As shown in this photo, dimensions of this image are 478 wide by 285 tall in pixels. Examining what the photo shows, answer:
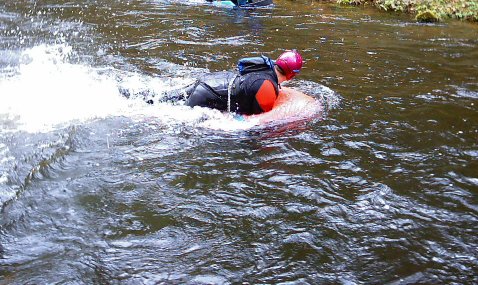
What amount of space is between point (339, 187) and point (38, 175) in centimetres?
312

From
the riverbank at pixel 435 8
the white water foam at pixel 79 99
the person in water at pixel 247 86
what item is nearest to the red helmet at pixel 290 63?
the person in water at pixel 247 86

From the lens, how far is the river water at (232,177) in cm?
345

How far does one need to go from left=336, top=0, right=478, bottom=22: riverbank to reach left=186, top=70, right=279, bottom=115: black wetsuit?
399 inches

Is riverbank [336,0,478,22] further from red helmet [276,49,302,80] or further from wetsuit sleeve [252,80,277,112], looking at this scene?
wetsuit sleeve [252,80,277,112]

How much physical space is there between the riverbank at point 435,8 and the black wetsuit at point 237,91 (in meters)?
10.1

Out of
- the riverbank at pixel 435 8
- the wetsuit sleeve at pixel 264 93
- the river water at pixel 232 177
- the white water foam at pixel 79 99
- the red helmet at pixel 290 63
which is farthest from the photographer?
the riverbank at pixel 435 8

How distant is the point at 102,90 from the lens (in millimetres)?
7219

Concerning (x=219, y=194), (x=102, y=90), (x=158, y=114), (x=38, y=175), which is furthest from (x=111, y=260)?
(x=102, y=90)

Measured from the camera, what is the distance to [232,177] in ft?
15.5

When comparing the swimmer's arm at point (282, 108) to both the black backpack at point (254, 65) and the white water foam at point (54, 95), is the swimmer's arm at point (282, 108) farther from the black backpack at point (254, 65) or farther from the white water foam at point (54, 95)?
the white water foam at point (54, 95)

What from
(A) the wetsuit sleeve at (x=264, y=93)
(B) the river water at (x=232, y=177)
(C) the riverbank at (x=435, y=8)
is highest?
(C) the riverbank at (x=435, y=8)

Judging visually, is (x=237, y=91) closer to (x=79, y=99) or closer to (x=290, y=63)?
(x=290, y=63)

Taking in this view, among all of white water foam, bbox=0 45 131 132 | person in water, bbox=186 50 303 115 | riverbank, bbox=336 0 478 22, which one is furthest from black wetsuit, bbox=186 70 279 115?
riverbank, bbox=336 0 478 22

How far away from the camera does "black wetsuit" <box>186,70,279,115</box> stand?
6.07 metres
